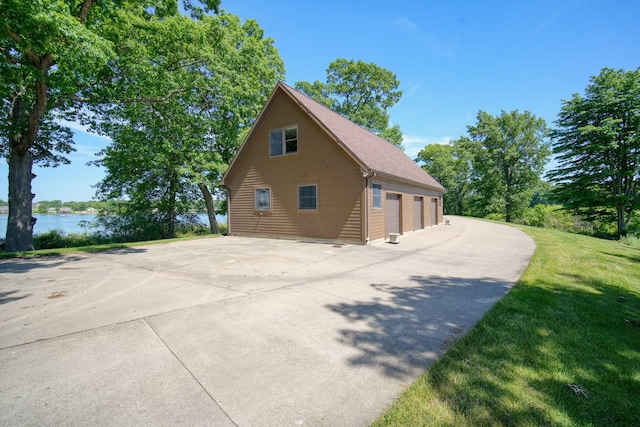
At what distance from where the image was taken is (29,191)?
12.7 metres

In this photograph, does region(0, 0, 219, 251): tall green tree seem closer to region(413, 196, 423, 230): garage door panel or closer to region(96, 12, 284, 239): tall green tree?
region(96, 12, 284, 239): tall green tree

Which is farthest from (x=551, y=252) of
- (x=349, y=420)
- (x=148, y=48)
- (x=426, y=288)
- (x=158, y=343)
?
(x=148, y=48)

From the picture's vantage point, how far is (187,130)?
56.4ft

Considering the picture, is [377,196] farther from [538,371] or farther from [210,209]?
[210,209]

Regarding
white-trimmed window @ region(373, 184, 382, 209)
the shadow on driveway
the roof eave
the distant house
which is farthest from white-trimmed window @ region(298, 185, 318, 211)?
the shadow on driveway

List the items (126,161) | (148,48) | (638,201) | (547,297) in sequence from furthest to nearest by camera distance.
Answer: (638,201)
(126,161)
(148,48)
(547,297)

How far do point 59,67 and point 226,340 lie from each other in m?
10.4

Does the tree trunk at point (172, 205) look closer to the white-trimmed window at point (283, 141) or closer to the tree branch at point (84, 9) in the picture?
the white-trimmed window at point (283, 141)

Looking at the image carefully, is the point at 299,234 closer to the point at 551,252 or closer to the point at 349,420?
the point at 551,252

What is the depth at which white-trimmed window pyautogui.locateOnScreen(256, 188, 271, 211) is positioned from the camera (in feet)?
47.2

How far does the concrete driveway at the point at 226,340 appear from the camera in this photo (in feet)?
7.13

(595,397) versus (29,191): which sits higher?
(29,191)

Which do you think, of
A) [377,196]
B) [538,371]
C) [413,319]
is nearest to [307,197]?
[377,196]

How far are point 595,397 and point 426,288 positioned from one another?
3.13 metres
